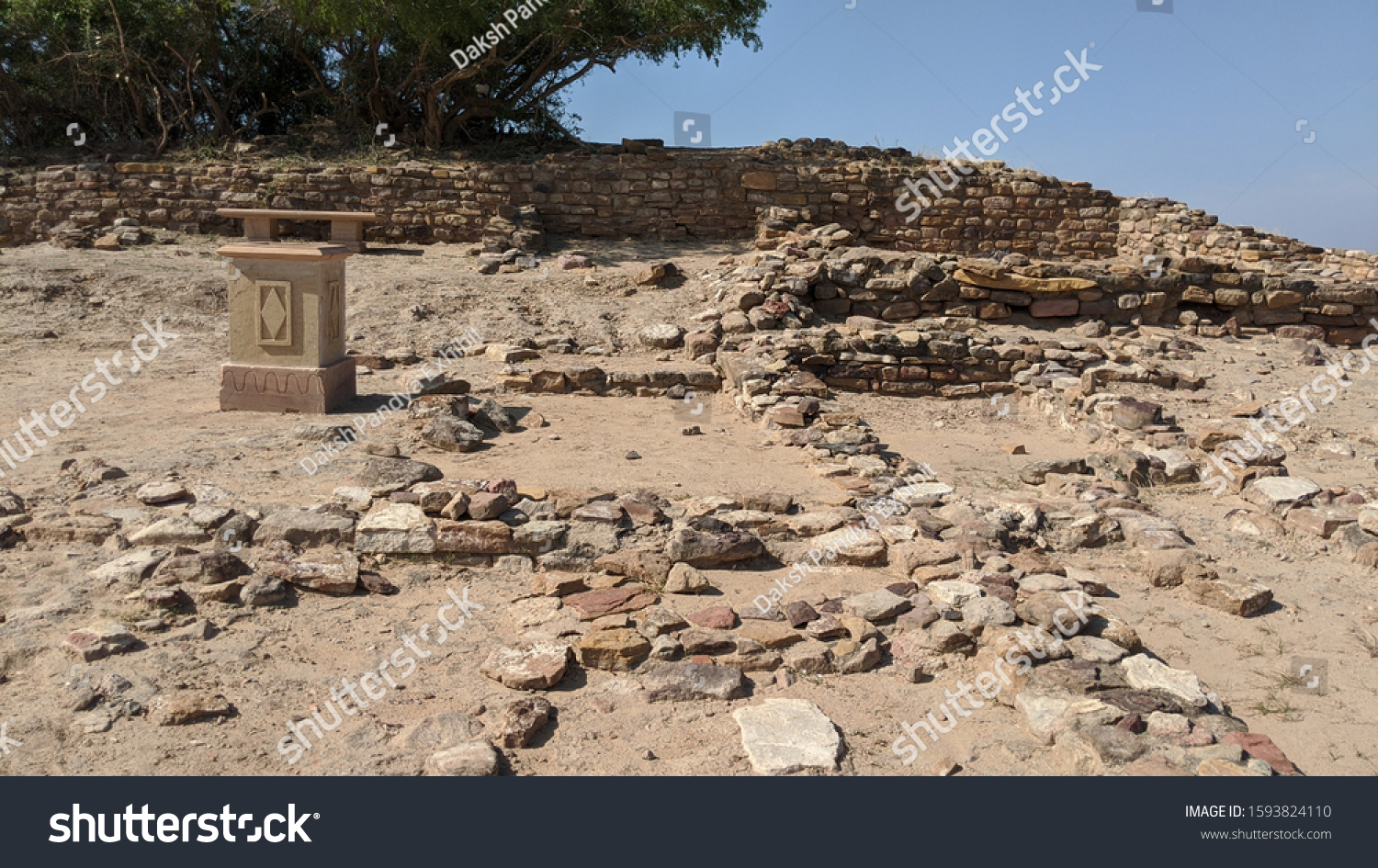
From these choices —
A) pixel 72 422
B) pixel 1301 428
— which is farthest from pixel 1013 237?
pixel 72 422

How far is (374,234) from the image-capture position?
13250 millimetres

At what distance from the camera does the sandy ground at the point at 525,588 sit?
10.1ft

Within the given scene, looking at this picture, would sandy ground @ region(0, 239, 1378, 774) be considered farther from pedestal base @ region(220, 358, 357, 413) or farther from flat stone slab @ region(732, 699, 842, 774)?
pedestal base @ region(220, 358, 357, 413)

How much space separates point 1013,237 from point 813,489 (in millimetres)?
→ 9887
